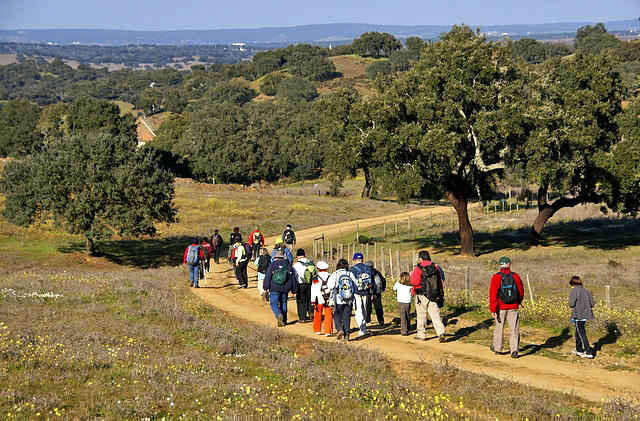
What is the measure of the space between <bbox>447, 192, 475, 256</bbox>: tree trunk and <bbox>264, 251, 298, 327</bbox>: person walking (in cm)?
1943

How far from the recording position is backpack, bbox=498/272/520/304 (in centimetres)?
1627

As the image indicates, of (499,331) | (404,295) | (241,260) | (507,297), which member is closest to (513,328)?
(499,331)

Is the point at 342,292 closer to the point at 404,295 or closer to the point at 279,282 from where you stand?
the point at 404,295

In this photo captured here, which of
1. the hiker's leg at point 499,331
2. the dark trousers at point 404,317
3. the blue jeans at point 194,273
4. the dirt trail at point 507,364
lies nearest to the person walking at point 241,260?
the blue jeans at point 194,273

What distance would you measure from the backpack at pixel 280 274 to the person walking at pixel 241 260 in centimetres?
718

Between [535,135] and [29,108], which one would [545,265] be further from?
[29,108]

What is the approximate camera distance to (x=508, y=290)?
1628 centimetres

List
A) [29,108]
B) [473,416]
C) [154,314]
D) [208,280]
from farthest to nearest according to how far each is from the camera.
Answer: [29,108]
[208,280]
[154,314]
[473,416]

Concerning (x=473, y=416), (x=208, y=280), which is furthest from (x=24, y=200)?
(x=473, y=416)

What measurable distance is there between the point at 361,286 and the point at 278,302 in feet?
10.8

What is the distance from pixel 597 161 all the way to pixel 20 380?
30.6 metres

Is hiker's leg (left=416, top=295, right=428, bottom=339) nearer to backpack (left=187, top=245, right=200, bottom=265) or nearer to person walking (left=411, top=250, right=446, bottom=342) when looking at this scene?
person walking (left=411, top=250, right=446, bottom=342)

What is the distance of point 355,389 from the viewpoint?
1330 centimetres

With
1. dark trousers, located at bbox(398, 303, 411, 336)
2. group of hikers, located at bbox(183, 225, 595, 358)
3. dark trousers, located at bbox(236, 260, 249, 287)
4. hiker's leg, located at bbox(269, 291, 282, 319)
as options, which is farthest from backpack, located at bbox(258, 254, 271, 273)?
dark trousers, located at bbox(398, 303, 411, 336)
